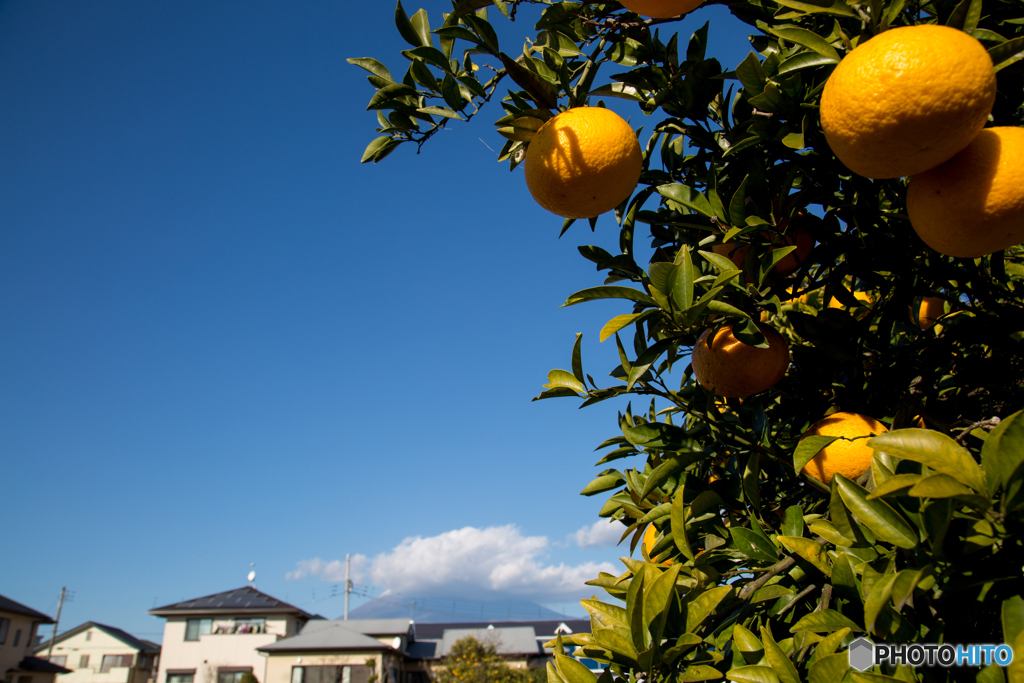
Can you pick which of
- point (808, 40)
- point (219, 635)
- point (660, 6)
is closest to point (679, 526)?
point (808, 40)

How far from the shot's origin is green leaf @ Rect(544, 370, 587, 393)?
1345 millimetres

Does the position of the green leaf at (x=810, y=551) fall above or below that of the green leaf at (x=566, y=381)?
below

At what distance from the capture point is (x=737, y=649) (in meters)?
1.00

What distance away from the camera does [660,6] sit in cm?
119

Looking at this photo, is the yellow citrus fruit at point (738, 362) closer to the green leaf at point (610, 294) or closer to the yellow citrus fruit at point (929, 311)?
the green leaf at point (610, 294)

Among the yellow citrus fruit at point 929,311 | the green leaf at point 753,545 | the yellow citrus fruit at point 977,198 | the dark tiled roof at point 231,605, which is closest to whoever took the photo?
the yellow citrus fruit at point 977,198

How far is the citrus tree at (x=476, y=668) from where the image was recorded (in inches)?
703

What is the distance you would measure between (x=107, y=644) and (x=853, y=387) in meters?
36.4

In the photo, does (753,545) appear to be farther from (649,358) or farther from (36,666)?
(36,666)

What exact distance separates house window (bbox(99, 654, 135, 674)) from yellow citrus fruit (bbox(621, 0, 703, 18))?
35649mm

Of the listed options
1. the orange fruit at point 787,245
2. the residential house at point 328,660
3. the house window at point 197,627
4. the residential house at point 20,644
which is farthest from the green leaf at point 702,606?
the house window at point 197,627

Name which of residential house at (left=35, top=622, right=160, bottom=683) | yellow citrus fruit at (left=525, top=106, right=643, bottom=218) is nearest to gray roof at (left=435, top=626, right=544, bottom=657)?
residential house at (left=35, top=622, right=160, bottom=683)

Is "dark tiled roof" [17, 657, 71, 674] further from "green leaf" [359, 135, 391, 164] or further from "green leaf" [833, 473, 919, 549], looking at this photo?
"green leaf" [833, 473, 919, 549]

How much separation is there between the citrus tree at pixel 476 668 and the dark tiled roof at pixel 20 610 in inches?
588
